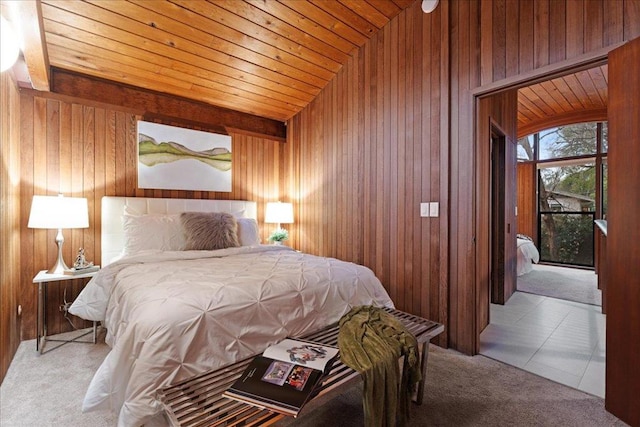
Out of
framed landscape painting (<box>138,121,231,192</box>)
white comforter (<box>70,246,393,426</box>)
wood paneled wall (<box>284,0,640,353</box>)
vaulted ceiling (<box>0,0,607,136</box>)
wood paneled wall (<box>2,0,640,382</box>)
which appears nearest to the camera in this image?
white comforter (<box>70,246,393,426</box>)

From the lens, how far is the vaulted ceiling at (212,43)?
91.6 inches

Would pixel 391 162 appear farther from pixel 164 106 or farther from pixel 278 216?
pixel 164 106

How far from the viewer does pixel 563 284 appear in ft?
15.0

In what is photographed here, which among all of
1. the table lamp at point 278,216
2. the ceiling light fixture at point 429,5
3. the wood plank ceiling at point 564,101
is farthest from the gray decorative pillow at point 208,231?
the wood plank ceiling at point 564,101

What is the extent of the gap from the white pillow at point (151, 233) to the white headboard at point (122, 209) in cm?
10

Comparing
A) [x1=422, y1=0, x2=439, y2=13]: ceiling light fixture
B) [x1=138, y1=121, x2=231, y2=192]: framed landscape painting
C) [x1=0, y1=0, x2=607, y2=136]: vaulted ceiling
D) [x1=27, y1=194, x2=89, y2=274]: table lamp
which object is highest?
[x1=422, y1=0, x2=439, y2=13]: ceiling light fixture

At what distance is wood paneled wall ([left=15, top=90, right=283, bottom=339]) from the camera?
2.61 m

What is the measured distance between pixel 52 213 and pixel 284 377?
238 centimetres

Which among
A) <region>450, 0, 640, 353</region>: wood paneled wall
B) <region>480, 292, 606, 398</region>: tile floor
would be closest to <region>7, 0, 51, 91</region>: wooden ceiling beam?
<region>450, 0, 640, 353</region>: wood paneled wall

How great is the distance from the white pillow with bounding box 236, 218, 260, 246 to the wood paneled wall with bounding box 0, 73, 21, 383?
176 centimetres

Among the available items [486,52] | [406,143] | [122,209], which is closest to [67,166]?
[122,209]

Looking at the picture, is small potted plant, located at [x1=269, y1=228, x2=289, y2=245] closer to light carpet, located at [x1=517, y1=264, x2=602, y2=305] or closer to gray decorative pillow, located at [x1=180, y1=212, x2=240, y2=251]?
gray decorative pillow, located at [x1=180, y1=212, x2=240, y2=251]

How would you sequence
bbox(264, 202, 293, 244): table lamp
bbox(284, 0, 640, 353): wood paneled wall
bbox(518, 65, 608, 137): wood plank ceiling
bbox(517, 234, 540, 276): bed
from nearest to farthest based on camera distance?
bbox(284, 0, 640, 353): wood paneled wall → bbox(518, 65, 608, 137): wood plank ceiling → bbox(264, 202, 293, 244): table lamp → bbox(517, 234, 540, 276): bed

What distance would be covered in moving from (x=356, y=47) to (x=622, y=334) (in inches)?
126
